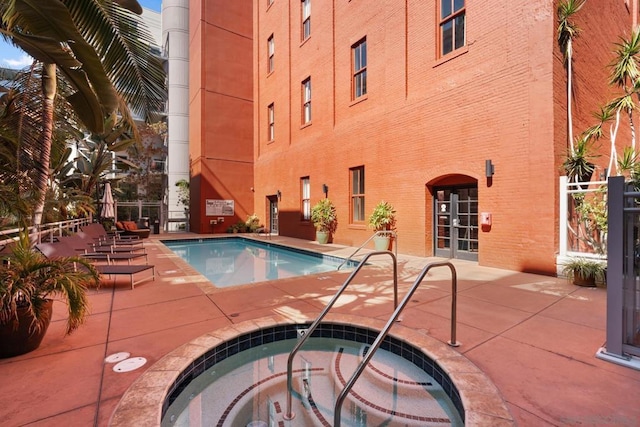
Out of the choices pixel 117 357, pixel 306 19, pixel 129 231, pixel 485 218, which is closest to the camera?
pixel 117 357

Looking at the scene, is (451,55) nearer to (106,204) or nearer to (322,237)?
(322,237)

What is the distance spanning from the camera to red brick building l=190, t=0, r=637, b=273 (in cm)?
667

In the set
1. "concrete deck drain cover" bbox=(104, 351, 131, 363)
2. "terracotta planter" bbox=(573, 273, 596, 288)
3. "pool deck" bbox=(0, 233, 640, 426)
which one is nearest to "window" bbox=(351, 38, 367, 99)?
"pool deck" bbox=(0, 233, 640, 426)

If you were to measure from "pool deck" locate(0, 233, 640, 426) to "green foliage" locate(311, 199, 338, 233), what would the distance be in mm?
5868

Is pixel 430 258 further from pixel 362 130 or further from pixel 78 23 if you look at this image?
pixel 78 23

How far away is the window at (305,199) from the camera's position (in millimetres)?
14305

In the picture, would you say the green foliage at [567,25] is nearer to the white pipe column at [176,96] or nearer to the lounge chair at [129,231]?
the lounge chair at [129,231]

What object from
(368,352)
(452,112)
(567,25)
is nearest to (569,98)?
(567,25)

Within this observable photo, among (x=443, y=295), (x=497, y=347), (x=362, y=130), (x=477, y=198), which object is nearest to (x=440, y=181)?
(x=477, y=198)

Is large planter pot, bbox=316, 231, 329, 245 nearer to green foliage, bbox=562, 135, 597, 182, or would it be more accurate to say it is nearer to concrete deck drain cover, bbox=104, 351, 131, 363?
green foliage, bbox=562, 135, 597, 182

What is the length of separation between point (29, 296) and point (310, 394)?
2.68m

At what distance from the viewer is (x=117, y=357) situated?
290 centimetres

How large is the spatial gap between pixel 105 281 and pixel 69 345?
3.28 m

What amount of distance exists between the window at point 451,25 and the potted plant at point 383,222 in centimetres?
464
